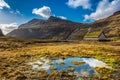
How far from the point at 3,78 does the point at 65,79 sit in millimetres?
7448

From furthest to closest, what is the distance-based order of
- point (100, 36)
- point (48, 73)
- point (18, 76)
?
point (100, 36)
point (48, 73)
point (18, 76)

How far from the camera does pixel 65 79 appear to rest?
18.4 m

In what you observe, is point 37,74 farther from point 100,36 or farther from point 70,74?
point 100,36

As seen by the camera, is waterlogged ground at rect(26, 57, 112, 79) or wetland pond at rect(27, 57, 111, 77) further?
wetland pond at rect(27, 57, 111, 77)

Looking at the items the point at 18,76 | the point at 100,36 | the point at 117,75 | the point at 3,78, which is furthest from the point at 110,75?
the point at 100,36

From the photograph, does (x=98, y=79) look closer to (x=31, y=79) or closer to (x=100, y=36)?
(x=31, y=79)

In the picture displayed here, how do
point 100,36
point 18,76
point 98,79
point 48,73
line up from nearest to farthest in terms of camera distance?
point 98,79
point 18,76
point 48,73
point 100,36

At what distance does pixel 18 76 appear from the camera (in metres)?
19.5

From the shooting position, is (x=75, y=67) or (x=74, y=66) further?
(x=74, y=66)

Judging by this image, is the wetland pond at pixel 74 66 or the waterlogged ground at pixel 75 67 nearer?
the waterlogged ground at pixel 75 67

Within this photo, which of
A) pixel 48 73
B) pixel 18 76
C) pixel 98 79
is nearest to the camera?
pixel 98 79

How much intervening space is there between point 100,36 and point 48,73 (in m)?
108

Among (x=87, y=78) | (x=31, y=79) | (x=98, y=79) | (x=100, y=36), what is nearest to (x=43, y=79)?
(x=31, y=79)

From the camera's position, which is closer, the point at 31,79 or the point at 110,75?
the point at 31,79
